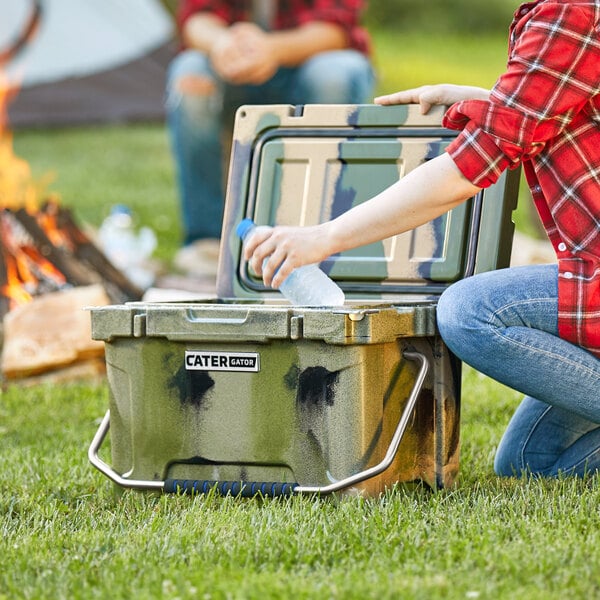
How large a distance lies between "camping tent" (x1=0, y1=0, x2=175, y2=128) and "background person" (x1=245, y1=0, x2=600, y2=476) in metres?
8.50

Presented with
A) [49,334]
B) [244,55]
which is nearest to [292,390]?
[49,334]

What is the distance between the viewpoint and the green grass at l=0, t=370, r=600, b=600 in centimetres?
185

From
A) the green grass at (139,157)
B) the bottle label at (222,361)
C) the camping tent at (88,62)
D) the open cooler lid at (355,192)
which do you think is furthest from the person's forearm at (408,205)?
the camping tent at (88,62)

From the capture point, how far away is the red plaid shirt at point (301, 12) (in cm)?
490

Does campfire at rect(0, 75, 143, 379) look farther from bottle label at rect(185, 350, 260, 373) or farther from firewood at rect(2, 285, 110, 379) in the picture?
bottle label at rect(185, 350, 260, 373)

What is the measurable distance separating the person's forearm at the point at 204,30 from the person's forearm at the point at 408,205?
285 cm

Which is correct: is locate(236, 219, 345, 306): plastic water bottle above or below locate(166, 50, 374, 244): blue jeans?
below

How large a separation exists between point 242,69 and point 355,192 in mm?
2090

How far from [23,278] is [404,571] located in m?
3.18

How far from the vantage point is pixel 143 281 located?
17.4 feet

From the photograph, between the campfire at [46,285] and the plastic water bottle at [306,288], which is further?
the campfire at [46,285]

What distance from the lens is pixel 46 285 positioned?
15.4 feet

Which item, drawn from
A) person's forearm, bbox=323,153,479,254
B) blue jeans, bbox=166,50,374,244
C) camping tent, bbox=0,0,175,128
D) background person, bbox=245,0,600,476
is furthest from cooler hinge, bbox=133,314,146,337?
camping tent, bbox=0,0,175,128

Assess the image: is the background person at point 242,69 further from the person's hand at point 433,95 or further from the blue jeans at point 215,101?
the person's hand at point 433,95
